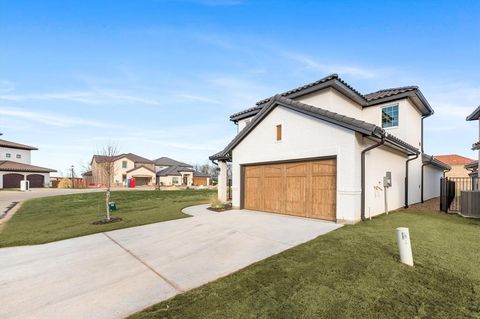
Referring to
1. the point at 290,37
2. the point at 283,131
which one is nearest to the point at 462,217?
the point at 283,131

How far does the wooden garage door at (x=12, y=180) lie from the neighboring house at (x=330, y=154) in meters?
45.6

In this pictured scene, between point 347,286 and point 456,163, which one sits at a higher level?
point 456,163

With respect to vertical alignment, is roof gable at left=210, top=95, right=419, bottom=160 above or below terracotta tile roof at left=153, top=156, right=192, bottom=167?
above

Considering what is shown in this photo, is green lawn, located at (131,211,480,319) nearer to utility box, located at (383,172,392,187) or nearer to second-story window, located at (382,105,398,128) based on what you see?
utility box, located at (383,172,392,187)

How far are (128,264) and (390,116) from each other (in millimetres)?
14456

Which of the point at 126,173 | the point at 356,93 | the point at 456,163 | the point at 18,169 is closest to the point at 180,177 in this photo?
the point at 126,173

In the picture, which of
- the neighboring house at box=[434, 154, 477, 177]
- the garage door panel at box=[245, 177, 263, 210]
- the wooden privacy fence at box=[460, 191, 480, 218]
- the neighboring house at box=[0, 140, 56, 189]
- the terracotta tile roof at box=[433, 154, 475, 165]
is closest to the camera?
the wooden privacy fence at box=[460, 191, 480, 218]

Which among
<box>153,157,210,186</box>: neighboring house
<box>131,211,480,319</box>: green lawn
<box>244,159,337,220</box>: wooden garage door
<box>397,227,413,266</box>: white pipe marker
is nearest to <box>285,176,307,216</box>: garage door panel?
<box>244,159,337,220</box>: wooden garage door

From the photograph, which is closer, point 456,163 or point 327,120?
point 327,120

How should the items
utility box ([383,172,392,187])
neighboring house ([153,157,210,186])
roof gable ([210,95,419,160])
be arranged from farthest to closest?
1. neighboring house ([153,157,210,186])
2. utility box ([383,172,392,187])
3. roof gable ([210,95,419,160])

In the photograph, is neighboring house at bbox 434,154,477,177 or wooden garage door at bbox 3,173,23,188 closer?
wooden garage door at bbox 3,173,23,188

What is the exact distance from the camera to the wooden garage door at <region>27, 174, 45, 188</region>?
40875mm

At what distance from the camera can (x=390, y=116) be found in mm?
12734

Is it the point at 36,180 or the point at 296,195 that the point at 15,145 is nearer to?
the point at 36,180
